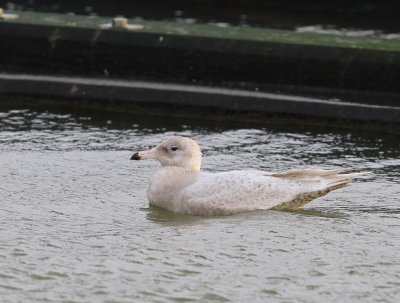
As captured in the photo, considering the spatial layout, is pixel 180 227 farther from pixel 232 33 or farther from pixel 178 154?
pixel 232 33

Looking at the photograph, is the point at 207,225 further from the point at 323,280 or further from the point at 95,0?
the point at 95,0

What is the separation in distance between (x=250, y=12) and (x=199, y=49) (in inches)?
142

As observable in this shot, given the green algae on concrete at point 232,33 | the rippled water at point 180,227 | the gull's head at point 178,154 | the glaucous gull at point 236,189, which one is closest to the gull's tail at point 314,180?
the glaucous gull at point 236,189

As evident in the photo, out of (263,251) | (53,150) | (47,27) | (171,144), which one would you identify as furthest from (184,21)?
(263,251)

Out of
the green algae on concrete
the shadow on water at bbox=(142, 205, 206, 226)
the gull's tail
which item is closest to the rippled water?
the shadow on water at bbox=(142, 205, 206, 226)

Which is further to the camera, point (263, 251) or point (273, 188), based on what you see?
point (273, 188)

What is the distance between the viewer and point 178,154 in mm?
8242

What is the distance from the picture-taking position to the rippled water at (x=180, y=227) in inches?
258

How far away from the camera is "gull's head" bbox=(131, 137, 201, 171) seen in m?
8.21

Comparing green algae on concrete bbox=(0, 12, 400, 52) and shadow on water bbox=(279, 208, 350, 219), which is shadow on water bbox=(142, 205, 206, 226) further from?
green algae on concrete bbox=(0, 12, 400, 52)

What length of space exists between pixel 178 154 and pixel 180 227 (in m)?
0.68

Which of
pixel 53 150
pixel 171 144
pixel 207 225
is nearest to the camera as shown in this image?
pixel 207 225

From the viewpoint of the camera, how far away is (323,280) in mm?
→ 6688

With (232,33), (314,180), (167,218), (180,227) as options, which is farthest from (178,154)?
(232,33)
